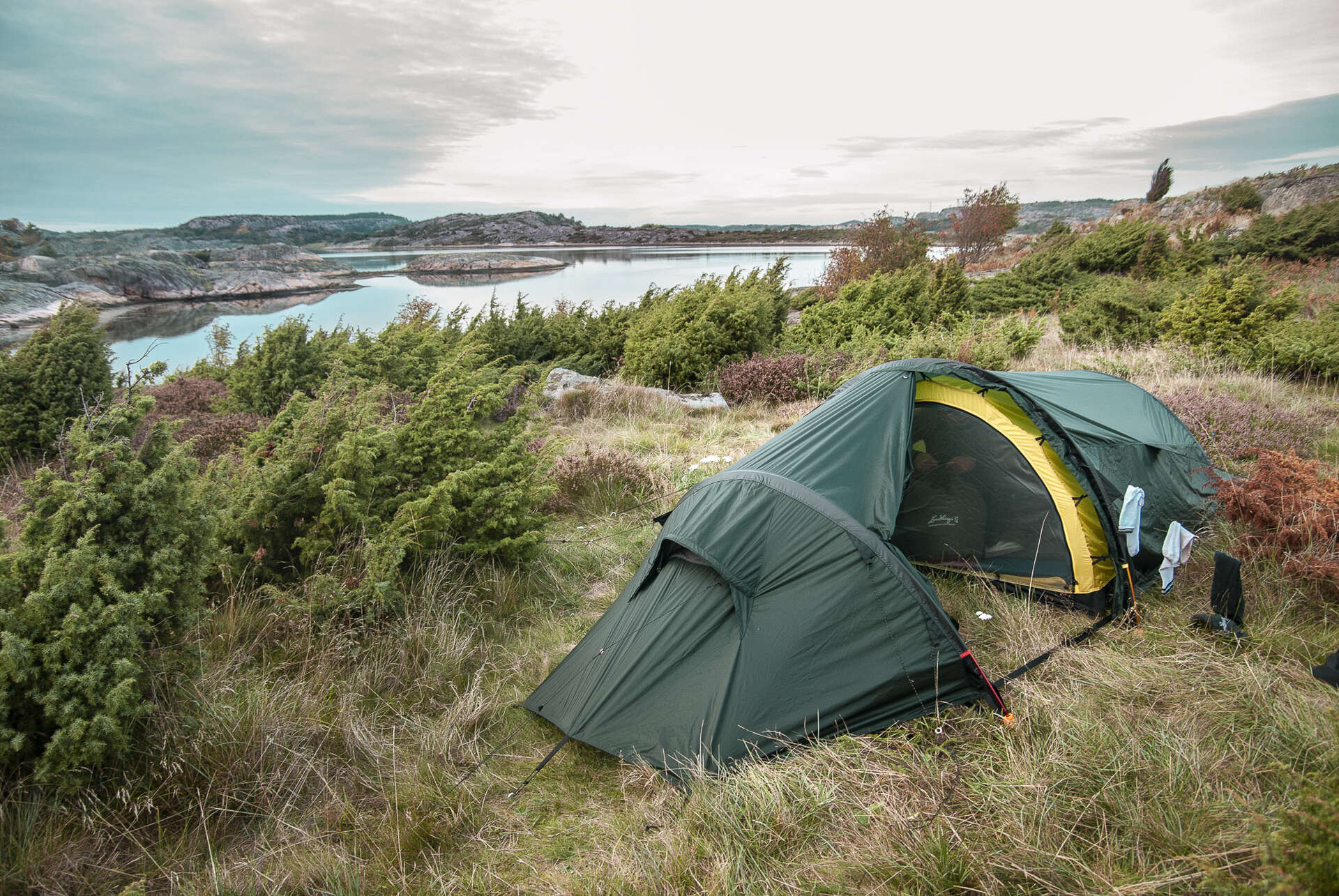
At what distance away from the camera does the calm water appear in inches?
486

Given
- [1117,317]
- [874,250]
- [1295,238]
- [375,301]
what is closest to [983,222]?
[874,250]

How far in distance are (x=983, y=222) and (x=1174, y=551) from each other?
3405cm

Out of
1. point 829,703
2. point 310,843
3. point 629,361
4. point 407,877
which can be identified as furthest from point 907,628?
point 629,361

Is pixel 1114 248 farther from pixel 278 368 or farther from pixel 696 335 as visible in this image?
pixel 278 368

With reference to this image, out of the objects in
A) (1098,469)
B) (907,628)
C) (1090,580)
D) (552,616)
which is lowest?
(552,616)

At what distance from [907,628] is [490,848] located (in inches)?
83.9

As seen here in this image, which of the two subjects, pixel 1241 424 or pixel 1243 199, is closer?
pixel 1241 424

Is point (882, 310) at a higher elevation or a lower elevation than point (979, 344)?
higher

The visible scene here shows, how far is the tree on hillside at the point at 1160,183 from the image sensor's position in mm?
40844

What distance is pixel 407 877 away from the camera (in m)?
2.52

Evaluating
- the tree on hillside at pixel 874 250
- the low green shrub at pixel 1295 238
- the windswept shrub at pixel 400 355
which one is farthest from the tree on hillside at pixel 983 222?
the windswept shrub at pixel 400 355

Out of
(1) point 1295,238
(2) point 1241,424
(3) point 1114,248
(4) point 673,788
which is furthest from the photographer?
(1) point 1295,238

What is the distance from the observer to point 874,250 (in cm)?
2905

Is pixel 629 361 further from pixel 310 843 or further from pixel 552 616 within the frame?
pixel 310 843
